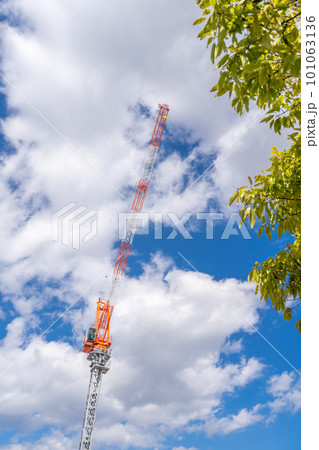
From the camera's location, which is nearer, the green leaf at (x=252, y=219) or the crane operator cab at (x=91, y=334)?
the green leaf at (x=252, y=219)

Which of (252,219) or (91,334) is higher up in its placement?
(91,334)

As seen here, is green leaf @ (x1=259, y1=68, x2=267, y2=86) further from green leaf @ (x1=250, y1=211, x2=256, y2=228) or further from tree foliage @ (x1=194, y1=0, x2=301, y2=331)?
green leaf @ (x1=250, y1=211, x2=256, y2=228)

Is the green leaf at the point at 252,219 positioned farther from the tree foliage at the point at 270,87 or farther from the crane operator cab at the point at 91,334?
the crane operator cab at the point at 91,334

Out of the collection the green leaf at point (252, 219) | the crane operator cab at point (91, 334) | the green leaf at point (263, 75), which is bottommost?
the green leaf at point (252, 219)

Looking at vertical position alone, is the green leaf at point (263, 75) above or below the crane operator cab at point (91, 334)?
below

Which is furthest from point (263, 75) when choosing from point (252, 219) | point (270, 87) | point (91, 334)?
point (91, 334)

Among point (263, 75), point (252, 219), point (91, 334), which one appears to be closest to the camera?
point (263, 75)

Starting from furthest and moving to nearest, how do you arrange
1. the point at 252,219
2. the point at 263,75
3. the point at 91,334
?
1. the point at 91,334
2. the point at 252,219
3. the point at 263,75

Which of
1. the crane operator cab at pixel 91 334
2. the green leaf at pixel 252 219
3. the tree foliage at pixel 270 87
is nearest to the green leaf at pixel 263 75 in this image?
the tree foliage at pixel 270 87

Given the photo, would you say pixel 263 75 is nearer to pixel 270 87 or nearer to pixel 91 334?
pixel 270 87

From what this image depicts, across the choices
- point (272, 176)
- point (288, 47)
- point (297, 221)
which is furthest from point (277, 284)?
point (288, 47)
